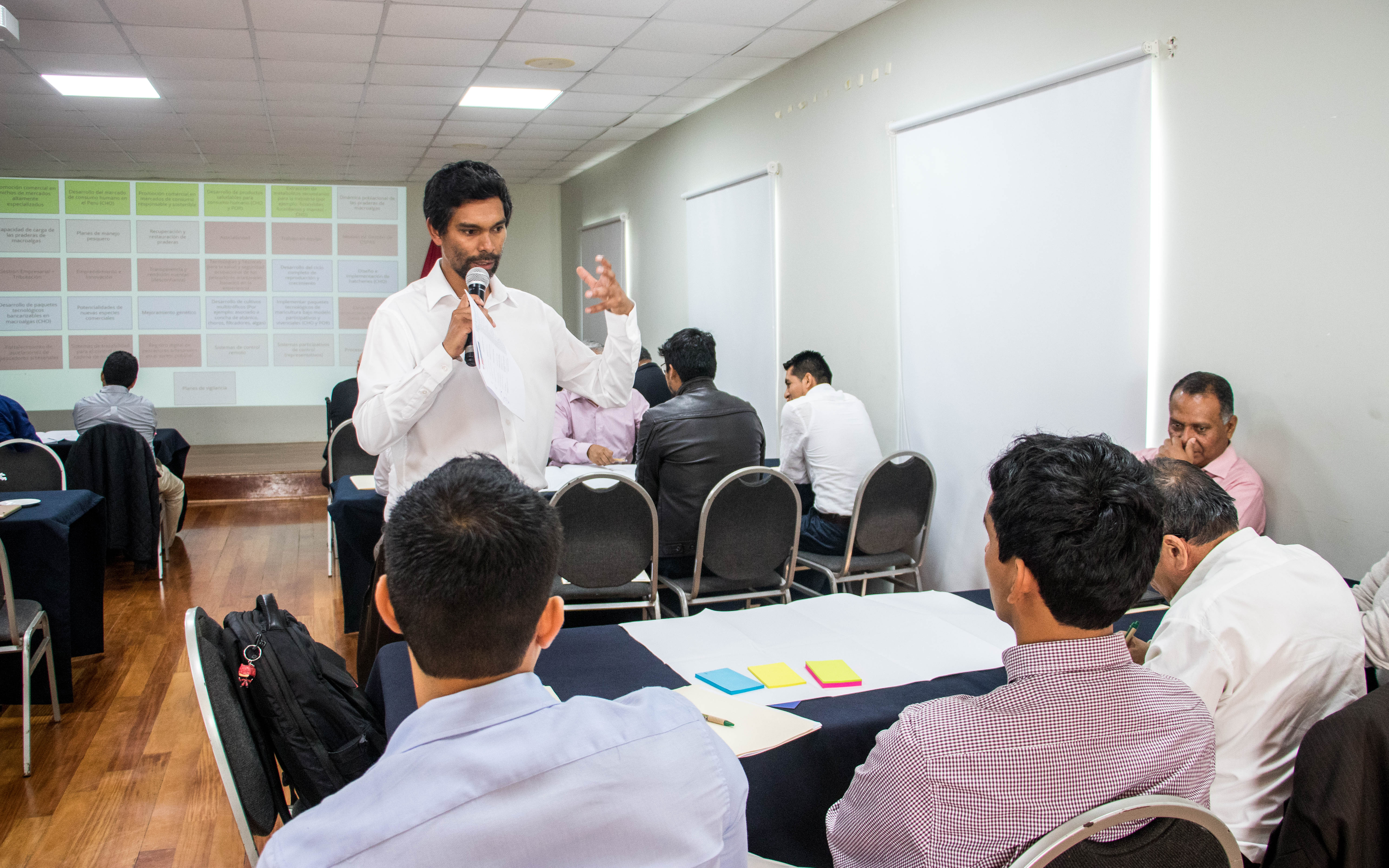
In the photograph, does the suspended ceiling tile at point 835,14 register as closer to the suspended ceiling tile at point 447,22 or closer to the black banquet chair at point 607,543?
the suspended ceiling tile at point 447,22

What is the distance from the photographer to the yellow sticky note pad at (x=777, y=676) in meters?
1.62

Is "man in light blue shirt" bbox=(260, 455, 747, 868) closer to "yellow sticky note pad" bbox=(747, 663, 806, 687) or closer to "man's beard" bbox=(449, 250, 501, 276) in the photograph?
"yellow sticky note pad" bbox=(747, 663, 806, 687)

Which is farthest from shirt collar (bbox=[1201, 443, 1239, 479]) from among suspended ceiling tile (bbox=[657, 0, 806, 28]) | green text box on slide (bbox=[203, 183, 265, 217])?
green text box on slide (bbox=[203, 183, 265, 217])

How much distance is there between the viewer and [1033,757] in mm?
1059

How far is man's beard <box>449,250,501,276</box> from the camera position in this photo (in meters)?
2.12

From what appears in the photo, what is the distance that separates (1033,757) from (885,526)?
2.61m

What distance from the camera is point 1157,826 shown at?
103 centimetres

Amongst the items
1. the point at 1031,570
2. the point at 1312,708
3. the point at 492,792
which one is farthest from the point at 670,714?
the point at 1312,708

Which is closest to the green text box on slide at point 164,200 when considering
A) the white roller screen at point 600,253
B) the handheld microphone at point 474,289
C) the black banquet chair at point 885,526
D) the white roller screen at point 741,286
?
the white roller screen at point 600,253

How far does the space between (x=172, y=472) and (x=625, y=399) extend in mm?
5062

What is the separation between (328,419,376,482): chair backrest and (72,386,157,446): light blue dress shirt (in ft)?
4.73

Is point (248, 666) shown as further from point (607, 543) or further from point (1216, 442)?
point (1216, 442)

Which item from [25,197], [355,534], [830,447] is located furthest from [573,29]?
[25,197]

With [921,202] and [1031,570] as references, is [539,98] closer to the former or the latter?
[921,202]
